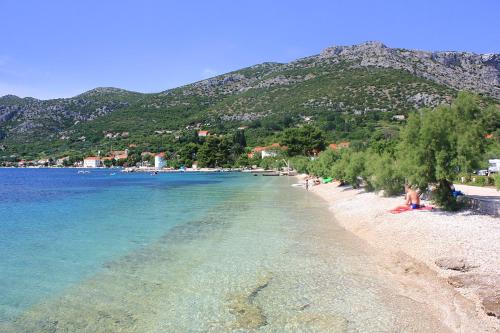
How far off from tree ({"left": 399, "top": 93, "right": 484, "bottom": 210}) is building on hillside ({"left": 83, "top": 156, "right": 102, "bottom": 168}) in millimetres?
162564

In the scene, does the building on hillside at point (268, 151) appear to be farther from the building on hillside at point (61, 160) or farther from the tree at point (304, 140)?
the building on hillside at point (61, 160)

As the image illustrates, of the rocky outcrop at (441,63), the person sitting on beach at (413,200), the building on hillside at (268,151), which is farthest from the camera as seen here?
the rocky outcrop at (441,63)

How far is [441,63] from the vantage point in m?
146

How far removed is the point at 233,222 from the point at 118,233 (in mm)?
6648

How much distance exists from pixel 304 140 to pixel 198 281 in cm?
9268

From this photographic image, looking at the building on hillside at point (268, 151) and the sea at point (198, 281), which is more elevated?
the building on hillside at point (268, 151)

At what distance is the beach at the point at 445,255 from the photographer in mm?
10023

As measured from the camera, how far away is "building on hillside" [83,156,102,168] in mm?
166000

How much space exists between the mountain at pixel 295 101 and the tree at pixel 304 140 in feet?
39.3

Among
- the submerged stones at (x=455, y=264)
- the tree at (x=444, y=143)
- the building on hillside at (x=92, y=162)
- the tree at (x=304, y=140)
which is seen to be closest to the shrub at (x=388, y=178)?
the tree at (x=444, y=143)

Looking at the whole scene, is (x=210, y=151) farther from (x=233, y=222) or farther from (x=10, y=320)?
(x=10, y=320)

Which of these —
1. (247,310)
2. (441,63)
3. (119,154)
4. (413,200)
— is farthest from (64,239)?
(119,154)

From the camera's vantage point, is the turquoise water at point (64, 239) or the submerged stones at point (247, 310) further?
the turquoise water at point (64, 239)

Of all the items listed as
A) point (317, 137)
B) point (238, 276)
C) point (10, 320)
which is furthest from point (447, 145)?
point (317, 137)
